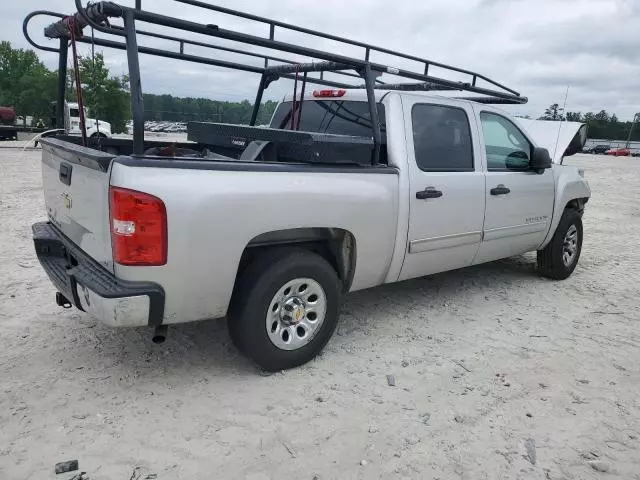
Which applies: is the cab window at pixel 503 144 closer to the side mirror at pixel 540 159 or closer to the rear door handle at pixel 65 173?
the side mirror at pixel 540 159

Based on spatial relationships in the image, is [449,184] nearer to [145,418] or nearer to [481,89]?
[481,89]

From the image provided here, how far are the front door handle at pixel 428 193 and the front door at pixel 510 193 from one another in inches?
28.5

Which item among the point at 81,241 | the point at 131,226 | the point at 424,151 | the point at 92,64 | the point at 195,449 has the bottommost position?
the point at 195,449


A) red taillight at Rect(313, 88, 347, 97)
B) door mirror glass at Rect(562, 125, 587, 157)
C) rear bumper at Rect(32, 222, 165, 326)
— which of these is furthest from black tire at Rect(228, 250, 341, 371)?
door mirror glass at Rect(562, 125, 587, 157)

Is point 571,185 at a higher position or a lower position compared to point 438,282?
higher

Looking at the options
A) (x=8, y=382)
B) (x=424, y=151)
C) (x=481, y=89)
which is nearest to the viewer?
(x=8, y=382)

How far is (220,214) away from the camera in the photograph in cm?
283

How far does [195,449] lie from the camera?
2600 mm

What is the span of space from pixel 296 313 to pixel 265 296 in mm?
318

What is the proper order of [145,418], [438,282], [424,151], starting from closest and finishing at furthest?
[145,418], [424,151], [438,282]

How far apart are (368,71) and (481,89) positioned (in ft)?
5.18

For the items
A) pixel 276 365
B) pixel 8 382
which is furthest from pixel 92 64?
pixel 276 365

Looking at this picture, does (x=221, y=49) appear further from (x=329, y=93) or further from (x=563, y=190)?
(x=563, y=190)

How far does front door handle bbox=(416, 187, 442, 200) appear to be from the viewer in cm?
385
